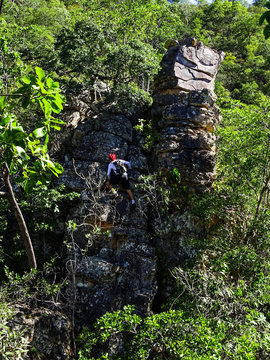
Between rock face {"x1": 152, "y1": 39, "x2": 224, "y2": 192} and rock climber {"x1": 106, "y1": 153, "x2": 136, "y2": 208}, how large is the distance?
3.77ft

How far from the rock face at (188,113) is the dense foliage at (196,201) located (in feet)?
1.62

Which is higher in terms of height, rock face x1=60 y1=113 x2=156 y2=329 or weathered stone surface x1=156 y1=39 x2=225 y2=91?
weathered stone surface x1=156 y1=39 x2=225 y2=91

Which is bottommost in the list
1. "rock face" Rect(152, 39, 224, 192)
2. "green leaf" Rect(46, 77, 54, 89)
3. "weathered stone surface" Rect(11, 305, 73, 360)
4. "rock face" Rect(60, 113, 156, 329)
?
"weathered stone surface" Rect(11, 305, 73, 360)

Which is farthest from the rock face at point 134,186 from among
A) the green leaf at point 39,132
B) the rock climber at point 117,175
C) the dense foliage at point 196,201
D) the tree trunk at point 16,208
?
the green leaf at point 39,132

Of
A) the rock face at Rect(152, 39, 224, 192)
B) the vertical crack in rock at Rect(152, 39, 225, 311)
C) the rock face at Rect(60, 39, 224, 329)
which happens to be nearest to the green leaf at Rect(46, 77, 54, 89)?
the rock face at Rect(60, 39, 224, 329)

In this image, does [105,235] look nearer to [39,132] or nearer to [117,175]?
[117,175]

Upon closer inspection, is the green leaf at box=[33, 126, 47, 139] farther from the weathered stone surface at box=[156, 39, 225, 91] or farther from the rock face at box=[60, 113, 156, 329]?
the weathered stone surface at box=[156, 39, 225, 91]

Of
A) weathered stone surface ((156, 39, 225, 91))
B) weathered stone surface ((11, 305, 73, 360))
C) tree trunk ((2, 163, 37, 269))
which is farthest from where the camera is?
weathered stone surface ((156, 39, 225, 91))

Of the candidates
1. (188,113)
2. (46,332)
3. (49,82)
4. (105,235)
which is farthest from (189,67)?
(49,82)

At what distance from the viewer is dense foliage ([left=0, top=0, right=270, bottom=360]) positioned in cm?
437

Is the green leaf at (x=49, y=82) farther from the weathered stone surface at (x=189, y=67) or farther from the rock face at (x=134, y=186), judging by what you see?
the weathered stone surface at (x=189, y=67)

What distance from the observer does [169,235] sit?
855 centimetres

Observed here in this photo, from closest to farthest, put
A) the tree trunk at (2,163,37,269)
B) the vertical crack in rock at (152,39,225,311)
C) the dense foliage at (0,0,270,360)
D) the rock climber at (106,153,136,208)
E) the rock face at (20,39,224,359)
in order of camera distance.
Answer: the dense foliage at (0,0,270,360)
the tree trunk at (2,163,37,269)
the rock face at (20,39,224,359)
the vertical crack in rock at (152,39,225,311)
the rock climber at (106,153,136,208)

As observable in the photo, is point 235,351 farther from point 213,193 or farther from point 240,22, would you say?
point 240,22
